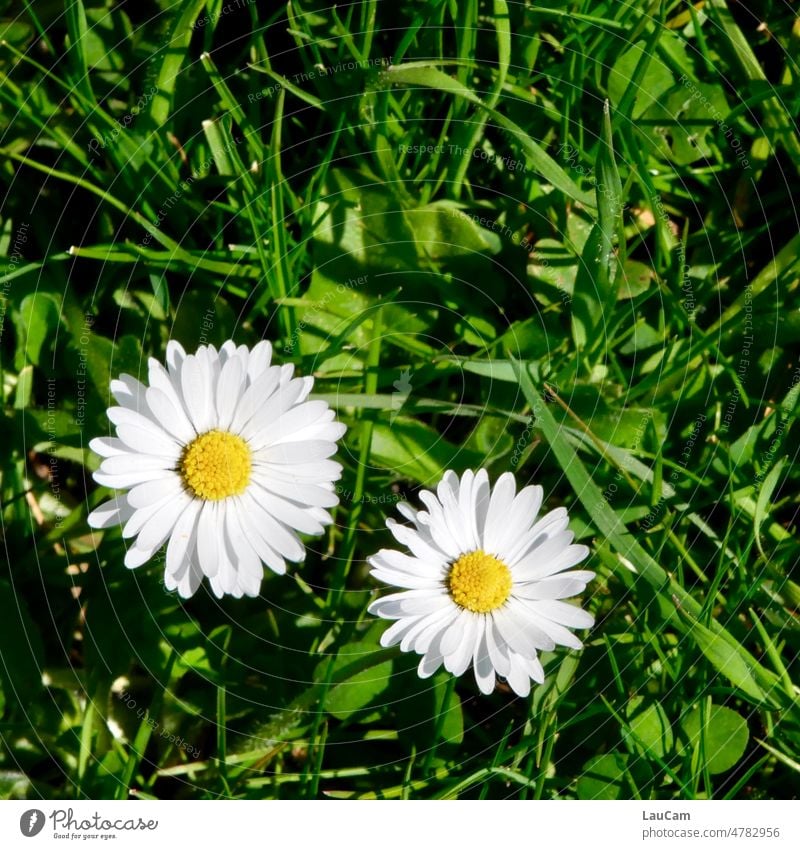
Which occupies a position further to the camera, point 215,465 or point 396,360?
point 396,360

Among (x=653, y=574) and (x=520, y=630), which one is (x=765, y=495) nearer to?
(x=653, y=574)

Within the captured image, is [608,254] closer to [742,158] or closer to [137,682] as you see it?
[742,158]

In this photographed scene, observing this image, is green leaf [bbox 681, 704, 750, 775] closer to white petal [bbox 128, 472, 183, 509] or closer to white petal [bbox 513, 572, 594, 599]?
white petal [bbox 513, 572, 594, 599]

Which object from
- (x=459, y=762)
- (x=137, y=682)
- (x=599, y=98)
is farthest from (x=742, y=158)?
(x=137, y=682)

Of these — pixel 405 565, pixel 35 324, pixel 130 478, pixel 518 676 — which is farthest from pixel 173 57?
pixel 518 676
